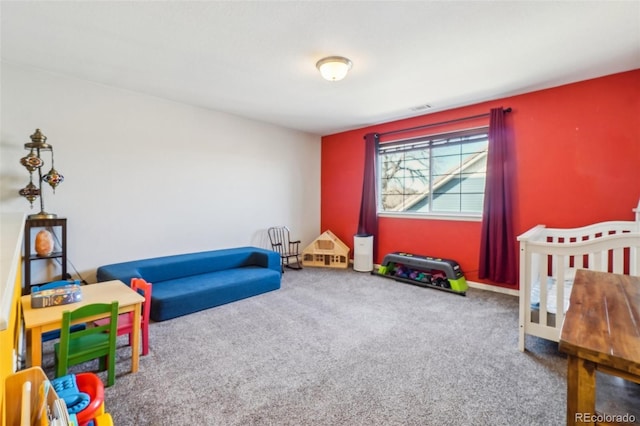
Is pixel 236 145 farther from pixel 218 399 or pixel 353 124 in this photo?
pixel 218 399

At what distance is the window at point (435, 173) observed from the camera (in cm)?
401

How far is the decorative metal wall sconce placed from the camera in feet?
8.82

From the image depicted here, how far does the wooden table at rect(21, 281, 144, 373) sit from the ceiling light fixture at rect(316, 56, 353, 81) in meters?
2.43

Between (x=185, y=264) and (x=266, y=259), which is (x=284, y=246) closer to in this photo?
(x=266, y=259)

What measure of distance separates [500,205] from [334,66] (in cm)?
268

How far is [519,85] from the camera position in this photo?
10.7 ft

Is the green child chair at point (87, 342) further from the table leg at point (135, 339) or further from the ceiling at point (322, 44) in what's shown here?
the ceiling at point (322, 44)

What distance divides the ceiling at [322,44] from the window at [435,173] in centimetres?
75

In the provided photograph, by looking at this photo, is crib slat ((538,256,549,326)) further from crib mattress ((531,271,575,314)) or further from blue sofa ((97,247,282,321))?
blue sofa ((97,247,282,321))

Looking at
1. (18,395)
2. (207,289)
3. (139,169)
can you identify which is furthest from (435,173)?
(18,395)

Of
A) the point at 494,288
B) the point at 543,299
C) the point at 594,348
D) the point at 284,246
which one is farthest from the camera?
the point at 284,246

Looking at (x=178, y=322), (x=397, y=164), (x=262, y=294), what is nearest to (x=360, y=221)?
(x=397, y=164)

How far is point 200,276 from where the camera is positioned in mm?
3623
